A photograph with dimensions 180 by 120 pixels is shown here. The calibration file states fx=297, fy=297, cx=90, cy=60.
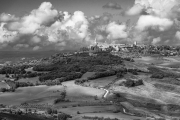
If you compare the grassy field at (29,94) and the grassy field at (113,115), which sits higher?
the grassy field at (29,94)

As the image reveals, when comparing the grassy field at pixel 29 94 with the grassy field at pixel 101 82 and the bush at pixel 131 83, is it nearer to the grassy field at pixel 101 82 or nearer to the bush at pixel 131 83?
the grassy field at pixel 101 82

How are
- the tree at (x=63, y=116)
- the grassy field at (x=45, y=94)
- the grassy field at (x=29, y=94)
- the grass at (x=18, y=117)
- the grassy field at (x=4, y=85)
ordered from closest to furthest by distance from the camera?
the tree at (x=63, y=116) → the grass at (x=18, y=117) → the grassy field at (x=29, y=94) → the grassy field at (x=45, y=94) → the grassy field at (x=4, y=85)

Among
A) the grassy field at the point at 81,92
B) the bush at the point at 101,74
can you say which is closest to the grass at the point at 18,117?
the grassy field at the point at 81,92

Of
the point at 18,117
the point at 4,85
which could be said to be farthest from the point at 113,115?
the point at 4,85

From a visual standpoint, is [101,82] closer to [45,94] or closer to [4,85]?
[45,94]

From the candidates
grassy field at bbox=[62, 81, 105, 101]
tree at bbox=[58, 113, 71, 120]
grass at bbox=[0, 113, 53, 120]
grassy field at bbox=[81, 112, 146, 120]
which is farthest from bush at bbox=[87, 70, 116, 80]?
tree at bbox=[58, 113, 71, 120]

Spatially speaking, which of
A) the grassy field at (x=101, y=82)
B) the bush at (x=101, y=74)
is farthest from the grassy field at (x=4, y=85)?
the bush at (x=101, y=74)

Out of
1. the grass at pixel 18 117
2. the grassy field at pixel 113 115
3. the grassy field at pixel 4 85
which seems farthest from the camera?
the grassy field at pixel 4 85

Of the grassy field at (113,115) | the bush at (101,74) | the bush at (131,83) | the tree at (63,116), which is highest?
the bush at (101,74)

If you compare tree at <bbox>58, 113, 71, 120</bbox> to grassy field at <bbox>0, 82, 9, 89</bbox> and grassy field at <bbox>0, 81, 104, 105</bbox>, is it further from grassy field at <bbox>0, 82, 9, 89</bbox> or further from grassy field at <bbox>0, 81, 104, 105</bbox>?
grassy field at <bbox>0, 82, 9, 89</bbox>

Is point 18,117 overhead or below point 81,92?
below

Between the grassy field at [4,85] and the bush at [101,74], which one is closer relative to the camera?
the grassy field at [4,85]

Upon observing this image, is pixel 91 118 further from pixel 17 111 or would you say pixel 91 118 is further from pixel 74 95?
pixel 74 95
